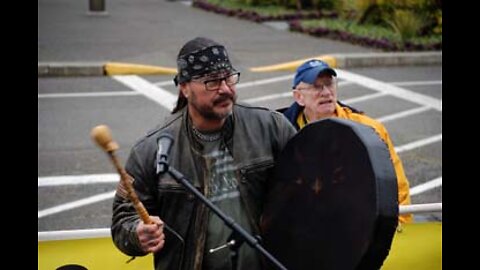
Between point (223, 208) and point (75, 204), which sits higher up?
point (223, 208)

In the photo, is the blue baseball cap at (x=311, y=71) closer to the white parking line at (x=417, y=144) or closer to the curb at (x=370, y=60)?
the white parking line at (x=417, y=144)

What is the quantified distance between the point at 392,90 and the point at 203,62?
10.9 metres

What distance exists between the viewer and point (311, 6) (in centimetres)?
2261

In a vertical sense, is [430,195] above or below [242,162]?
below

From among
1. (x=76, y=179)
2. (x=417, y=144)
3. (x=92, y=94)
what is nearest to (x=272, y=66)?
(x=92, y=94)

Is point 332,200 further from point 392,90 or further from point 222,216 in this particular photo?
point 392,90

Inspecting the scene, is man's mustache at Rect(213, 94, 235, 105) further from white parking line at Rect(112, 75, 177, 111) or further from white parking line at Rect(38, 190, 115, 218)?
white parking line at Rect(112, 75, 177, 111)

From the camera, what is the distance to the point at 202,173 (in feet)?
11.2

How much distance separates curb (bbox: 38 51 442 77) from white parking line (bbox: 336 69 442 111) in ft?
1.40

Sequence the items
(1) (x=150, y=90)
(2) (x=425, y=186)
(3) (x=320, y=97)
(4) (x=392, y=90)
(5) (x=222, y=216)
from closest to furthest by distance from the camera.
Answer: (5) (x=222, y=216), (3) (x=320, y=97), (2) (x=425, y=186), (1) (x=150, y=90), (4) (x=392, y=90)
